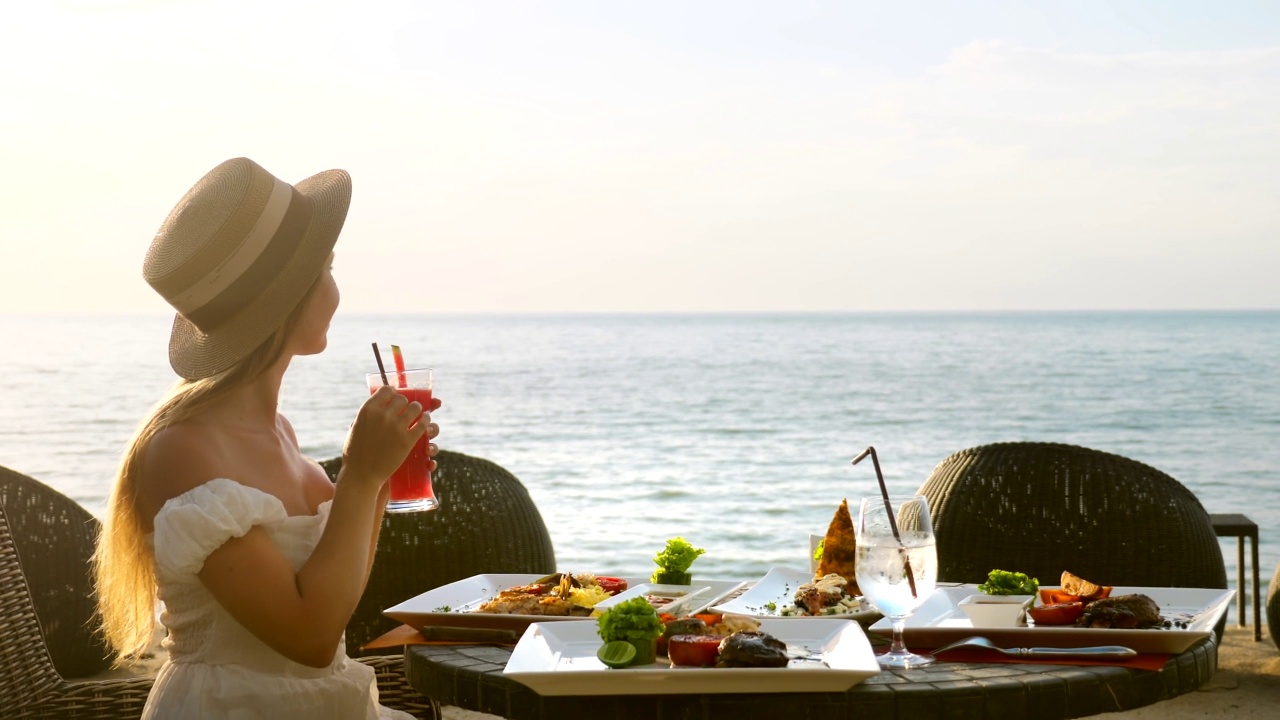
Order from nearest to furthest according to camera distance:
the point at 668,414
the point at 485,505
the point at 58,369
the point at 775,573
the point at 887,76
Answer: the point at 775,573 < the point at 485,505 < the point at 668,414 < the point at 887,76 < the point at 58,369

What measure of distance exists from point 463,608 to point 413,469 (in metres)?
0.30

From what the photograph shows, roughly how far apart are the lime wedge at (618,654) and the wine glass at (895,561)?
15.6 inches

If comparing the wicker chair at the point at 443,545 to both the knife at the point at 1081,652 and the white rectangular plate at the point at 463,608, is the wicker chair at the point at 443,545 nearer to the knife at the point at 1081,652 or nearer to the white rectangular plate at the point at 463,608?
the white rectangular plate at the point at 463,608

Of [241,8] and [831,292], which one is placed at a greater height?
[241,8]

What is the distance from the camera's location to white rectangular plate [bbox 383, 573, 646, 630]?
2.06 m

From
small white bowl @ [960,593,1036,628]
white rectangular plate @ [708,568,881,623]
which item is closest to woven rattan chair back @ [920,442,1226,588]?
white rectangular plate @ [708,568,881,623]

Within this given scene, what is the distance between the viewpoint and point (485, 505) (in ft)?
12.1

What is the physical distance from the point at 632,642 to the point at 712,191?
4617cm

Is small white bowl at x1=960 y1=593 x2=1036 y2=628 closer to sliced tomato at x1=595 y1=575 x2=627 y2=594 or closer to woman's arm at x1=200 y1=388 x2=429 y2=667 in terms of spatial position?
sliced tomato at x1=595 y1=575 x2=627 y2=594

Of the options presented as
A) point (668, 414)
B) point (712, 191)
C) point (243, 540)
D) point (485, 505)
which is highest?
point (712, 191)

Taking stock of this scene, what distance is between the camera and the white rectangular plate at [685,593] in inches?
85.4

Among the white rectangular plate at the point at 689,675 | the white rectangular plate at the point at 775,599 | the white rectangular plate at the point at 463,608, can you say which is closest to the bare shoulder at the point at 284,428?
the white rectangular plate at the point at 463,608

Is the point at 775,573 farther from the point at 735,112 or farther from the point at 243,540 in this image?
the point at 735,112

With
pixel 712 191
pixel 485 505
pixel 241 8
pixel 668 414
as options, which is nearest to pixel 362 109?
pixel 241 8
